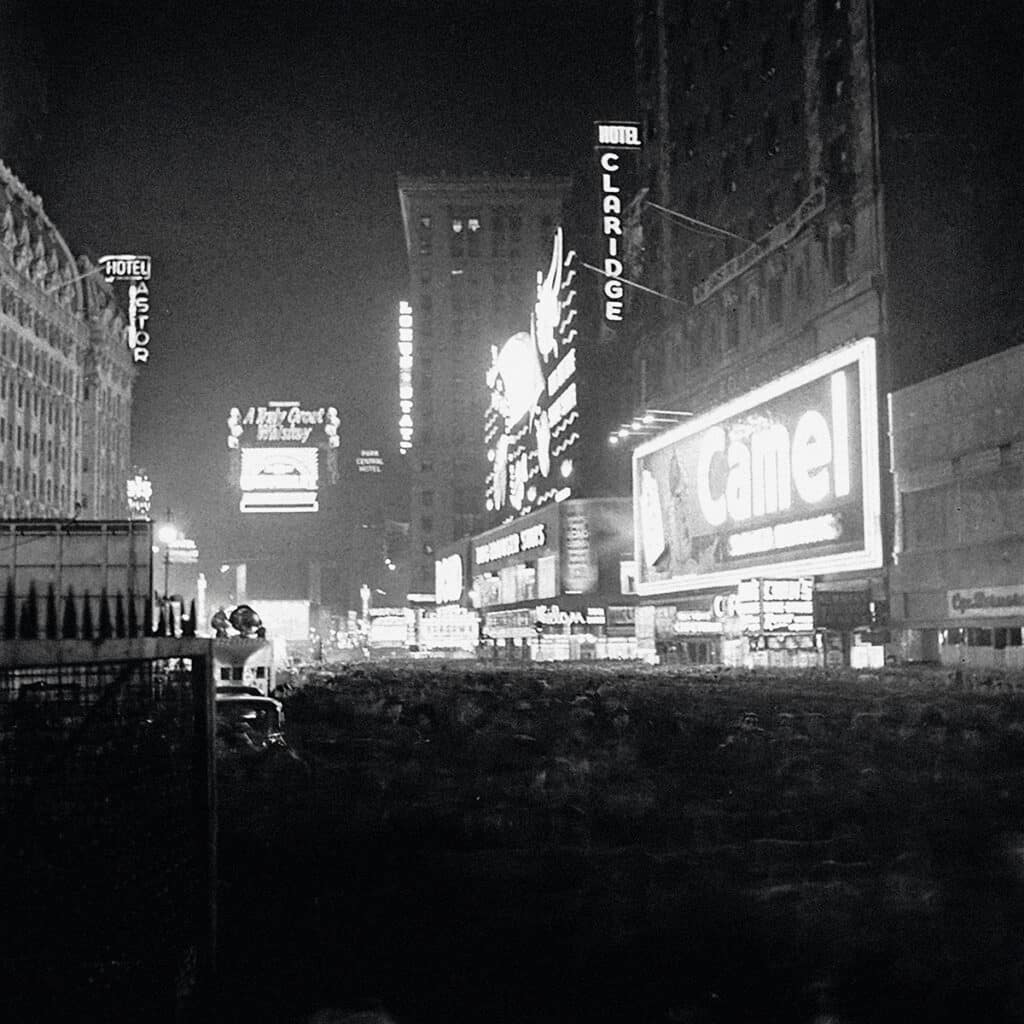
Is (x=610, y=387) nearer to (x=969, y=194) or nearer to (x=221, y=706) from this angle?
(x=969, y=194)

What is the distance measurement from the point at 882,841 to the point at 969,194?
55.0 metres

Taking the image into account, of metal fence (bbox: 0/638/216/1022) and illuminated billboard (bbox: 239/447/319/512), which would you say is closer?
metal fence (bbox: 0/638/216/1022)

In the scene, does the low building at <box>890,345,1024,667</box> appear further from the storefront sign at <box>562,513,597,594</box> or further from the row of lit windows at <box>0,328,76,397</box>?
the row of lit windows at <box>0,328,76,397</box>

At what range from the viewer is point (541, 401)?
10969 cm

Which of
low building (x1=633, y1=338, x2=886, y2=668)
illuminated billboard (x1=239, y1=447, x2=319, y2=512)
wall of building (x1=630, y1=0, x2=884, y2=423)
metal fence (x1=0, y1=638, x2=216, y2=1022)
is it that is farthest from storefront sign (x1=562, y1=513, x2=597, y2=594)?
metal fence (x1=0, y1=638, x2=216, y2=1022)

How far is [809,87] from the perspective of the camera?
215ft

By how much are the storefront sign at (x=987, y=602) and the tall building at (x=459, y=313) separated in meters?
117

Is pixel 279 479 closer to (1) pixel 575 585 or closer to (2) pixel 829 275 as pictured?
(1) pixel 575 585

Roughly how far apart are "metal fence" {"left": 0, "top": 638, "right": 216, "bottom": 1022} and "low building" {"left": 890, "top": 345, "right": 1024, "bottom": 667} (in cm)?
4552

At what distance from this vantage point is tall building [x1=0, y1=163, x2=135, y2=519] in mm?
102188

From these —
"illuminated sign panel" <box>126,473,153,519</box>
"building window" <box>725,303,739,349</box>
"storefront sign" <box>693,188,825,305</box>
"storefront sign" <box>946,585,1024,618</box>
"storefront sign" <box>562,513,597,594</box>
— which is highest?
"storefront sign" <box>693,188,825,305</box>

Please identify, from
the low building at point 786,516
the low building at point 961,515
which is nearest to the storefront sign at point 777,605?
the low building at point 786,516

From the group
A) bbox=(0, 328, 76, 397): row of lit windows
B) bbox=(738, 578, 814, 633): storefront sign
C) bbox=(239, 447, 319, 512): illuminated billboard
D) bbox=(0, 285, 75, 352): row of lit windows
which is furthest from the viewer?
bbox=(239, 447, 319, 512): illuminated billboard

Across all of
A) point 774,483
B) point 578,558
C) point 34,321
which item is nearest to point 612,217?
point 578,558
